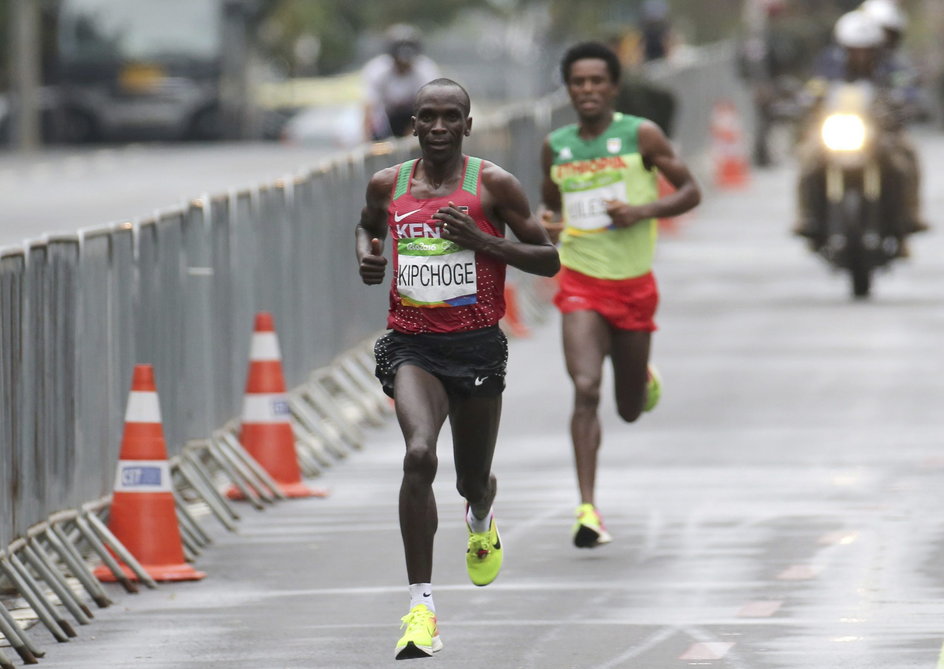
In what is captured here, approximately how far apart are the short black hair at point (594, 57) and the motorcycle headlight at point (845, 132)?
9052 mm

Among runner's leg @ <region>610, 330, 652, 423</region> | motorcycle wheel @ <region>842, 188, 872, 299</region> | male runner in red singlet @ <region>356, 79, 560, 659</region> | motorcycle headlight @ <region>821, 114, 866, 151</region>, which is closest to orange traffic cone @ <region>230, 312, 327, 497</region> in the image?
runner's leg @ <region>610, 330, 652, 423</region>

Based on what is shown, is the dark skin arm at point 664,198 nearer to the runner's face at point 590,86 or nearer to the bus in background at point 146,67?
the runner's face at point 590,86

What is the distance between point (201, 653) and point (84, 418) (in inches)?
70.1

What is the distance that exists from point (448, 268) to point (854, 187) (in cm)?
1199

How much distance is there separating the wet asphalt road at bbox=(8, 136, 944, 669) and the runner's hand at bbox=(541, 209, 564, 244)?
133 cm

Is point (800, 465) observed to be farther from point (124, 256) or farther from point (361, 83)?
point (361, 83)

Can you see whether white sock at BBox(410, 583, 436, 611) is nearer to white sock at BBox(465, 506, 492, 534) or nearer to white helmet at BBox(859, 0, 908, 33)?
white sock at BBox(465, 506, 492, 534)

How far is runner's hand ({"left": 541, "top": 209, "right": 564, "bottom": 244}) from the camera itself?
10.6 meters

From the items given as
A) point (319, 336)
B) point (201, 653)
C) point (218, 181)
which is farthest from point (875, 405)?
point (218, 181)

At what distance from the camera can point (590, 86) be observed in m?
11.3

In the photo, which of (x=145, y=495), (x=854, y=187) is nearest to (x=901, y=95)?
(x=854, y=187)

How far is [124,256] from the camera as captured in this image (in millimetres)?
11188

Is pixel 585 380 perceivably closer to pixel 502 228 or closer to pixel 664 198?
pixel 664 198

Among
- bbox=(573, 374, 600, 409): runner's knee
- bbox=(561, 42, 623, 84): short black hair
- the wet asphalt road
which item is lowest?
the wet asphalt road
